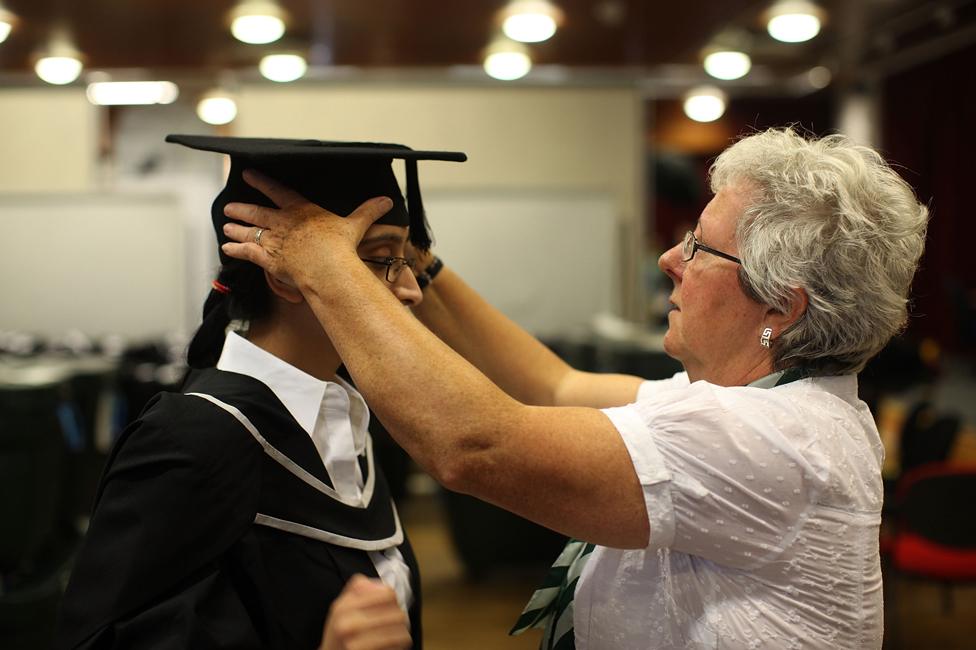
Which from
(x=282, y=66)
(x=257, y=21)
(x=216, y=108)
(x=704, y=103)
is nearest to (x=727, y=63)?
(x=282, y=66)

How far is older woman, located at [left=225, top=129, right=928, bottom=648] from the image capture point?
1.12m

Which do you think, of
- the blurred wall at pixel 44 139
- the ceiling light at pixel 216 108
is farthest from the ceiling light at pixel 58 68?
the ceiling light at pixel 216 108

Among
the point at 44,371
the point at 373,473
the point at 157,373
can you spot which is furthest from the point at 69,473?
the point at 373,473

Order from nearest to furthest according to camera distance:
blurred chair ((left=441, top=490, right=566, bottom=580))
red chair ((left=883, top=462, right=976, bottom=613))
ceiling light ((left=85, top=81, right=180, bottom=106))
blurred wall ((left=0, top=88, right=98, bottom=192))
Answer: red chair ((left=883, top=462, right=976, bottom=613))
blurred chair ((left=441, top=490, right=566, bottom=580))
blurred wall ((left=0, top=88, right=98, bottom=192))
ceiling light ((left=85, top=81, right=180, bottom=106))

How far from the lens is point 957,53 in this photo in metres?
9.84

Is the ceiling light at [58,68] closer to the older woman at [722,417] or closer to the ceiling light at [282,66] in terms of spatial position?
the ceiling light at [282,66]

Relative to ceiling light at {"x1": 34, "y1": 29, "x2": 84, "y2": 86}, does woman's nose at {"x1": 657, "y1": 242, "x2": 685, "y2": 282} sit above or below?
below

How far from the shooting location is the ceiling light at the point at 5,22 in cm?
508

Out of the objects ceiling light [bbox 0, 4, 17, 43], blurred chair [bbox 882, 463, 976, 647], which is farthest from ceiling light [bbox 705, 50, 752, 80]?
ceiling light [bbox 0, 4, 17, 43]

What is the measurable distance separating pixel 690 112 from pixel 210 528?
32.9 ft

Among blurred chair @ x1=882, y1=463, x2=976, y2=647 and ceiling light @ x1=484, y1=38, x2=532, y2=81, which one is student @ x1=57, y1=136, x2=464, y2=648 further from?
ceiling light @ x1=484, y1=38, x2=532, y2=81

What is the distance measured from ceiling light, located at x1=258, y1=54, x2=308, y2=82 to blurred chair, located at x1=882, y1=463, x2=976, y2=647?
15.5 feet

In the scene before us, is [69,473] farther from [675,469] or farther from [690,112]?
[690,112]

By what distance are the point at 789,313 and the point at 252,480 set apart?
2.51 feet
